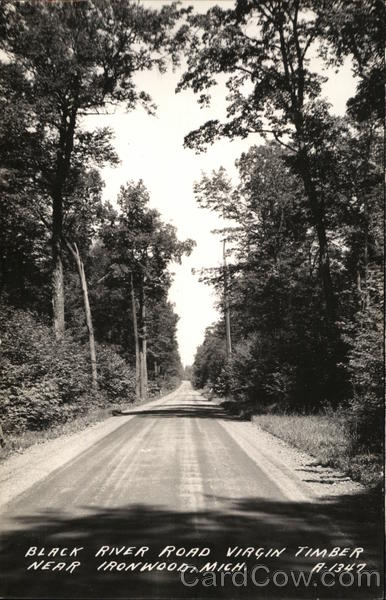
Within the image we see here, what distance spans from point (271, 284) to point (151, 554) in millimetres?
22682

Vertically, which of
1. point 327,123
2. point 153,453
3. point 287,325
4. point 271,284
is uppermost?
point 327,123

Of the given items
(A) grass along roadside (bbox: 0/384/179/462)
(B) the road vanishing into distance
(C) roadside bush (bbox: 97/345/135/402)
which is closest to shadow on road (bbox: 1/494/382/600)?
(B) the road vanishing into distance

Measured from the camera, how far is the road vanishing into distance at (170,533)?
13.6ft

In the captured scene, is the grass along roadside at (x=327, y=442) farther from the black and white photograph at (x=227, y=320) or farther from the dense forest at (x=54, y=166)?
the dense forest at (x=54, y=166)

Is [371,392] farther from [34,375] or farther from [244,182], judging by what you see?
Answer: [244,182]

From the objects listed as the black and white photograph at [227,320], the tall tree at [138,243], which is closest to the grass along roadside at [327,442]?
the black and white photograph at [227,320]

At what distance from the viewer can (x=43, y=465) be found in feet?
30.7

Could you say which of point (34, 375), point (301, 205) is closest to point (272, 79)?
point (301, 205)

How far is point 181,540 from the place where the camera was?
198 inches

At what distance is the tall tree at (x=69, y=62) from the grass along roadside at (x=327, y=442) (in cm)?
1022

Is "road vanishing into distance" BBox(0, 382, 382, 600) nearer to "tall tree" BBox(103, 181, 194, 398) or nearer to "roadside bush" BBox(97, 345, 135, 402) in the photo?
"roadside bush" BBox(97, 345, 135, 402)

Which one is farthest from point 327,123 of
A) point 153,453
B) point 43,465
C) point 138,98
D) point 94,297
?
point 94,297

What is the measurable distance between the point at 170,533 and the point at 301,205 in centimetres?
1825

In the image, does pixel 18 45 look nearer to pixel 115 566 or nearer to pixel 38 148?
pixel 38 148
